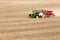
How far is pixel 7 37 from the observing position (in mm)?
1223

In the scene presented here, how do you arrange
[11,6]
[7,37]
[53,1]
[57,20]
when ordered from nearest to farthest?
[7,37]
[57,20]
[11,6]
[53,1]

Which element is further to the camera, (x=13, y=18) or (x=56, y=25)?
(x=13, y=18)

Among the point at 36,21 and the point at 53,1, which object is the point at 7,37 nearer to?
the point at 36,21

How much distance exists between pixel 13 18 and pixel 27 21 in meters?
0.15

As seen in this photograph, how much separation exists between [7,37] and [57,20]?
528mm

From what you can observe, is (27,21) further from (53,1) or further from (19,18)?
(53,1)

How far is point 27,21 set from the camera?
151 cm

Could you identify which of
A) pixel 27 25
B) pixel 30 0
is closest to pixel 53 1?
pixel 30 0

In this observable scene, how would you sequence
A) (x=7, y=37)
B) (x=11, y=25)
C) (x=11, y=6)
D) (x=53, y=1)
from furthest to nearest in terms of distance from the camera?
(x=53, y=1) < (x=11, y=6) < (x=11, y=25) < (x=7, y=37)

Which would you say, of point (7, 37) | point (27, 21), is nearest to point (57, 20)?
point (27, 21)

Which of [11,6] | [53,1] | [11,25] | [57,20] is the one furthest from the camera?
[53,1]

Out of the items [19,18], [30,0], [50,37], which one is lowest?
[50,37]

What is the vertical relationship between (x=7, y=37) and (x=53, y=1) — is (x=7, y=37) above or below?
below

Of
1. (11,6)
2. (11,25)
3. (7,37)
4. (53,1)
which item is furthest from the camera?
(53,1)
